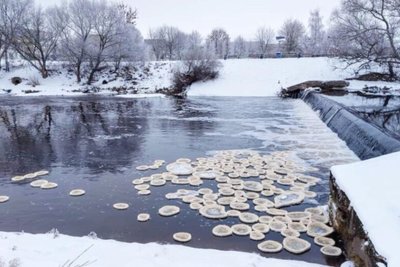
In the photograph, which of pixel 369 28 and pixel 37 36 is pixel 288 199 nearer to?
pixel 369 28

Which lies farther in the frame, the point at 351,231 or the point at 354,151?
the point at 354,151

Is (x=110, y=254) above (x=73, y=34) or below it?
below

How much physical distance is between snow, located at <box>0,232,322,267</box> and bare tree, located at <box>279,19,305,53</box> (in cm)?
5714

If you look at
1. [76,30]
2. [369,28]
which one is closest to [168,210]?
[369,28]

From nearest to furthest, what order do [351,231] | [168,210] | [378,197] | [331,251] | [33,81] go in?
[378,197] < [351,231] < [331,251] < [168,210] < [33,81]

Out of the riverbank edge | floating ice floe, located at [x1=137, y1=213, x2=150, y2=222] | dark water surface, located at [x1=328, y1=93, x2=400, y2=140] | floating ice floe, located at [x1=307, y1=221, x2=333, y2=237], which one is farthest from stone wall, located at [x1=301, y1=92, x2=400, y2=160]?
floating ice floe, located at [x1=137, y1=213, x2=150, y2=222]

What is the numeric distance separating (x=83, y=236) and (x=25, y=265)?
4.90 ft

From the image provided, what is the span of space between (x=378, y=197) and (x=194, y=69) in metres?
29.4

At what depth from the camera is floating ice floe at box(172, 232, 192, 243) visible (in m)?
5.46

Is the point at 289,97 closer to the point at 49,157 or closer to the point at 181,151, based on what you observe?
the point at 181,151

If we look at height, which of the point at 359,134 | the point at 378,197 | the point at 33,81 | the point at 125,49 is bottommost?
the point at 359,134

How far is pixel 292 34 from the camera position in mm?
60156

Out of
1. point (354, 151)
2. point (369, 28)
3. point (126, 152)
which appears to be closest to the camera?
point (354, 151)

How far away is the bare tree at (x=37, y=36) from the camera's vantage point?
1465 inches
